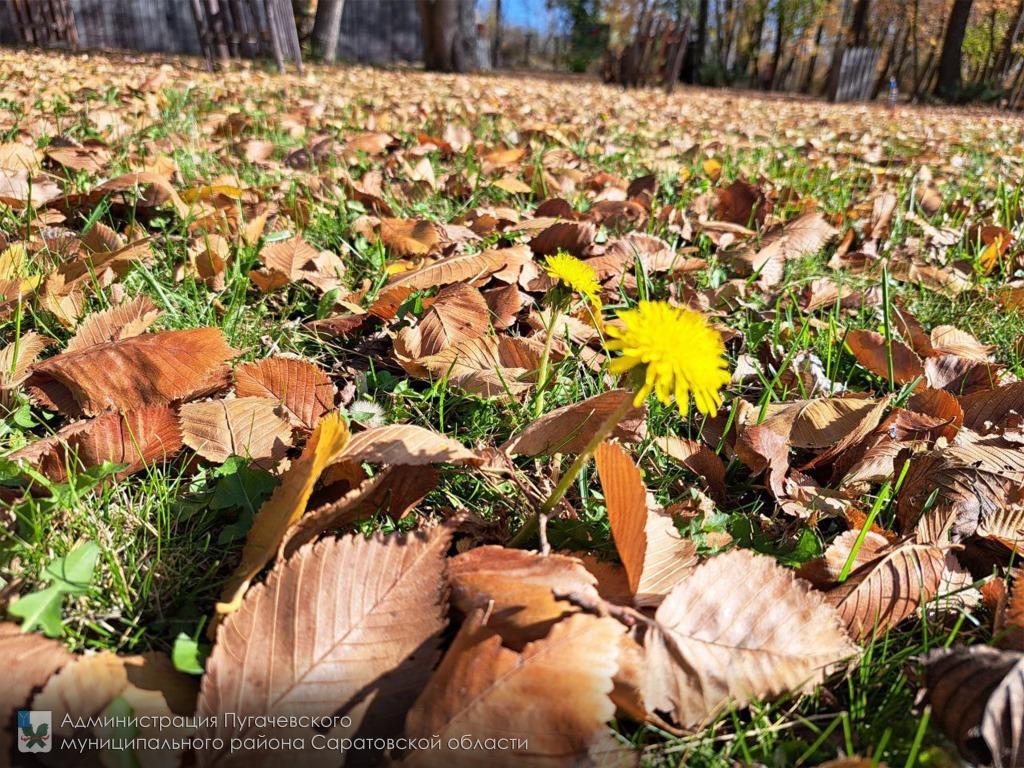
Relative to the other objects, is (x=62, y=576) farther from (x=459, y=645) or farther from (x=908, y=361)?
(x=908, y=361)

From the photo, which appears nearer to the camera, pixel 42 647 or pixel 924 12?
pixel 42 647

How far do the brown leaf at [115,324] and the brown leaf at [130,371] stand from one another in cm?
8

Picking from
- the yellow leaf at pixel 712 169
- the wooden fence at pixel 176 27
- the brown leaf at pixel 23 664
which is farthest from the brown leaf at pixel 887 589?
the wooden fence at pixel 176 27

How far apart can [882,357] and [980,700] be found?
0.91 metres

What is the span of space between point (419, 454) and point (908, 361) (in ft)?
3.57

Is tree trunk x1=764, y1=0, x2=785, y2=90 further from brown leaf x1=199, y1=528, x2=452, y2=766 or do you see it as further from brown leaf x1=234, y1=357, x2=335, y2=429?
brown leaf x1=199, y1=528, x2=452, y2=766

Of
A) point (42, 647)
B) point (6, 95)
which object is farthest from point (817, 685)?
point (6, 95)

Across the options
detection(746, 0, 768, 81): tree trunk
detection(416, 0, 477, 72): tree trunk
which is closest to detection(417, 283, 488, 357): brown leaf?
detection(416, 0, 477, 72): tree trunk

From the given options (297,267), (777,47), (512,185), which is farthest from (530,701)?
(777,47)

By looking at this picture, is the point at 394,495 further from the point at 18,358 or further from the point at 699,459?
the point at 18,358

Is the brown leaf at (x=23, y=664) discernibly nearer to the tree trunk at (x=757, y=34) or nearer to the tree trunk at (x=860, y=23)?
the tree trunk at (x=860, y=23)

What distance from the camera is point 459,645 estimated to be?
691mm

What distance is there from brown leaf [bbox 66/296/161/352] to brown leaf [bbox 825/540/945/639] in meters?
1.17

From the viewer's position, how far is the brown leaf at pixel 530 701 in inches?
24.4
